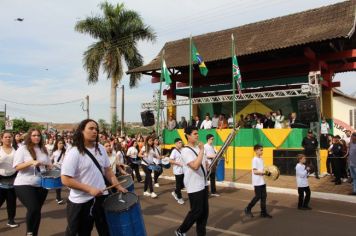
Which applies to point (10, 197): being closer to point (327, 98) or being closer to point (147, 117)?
point (147, 117)

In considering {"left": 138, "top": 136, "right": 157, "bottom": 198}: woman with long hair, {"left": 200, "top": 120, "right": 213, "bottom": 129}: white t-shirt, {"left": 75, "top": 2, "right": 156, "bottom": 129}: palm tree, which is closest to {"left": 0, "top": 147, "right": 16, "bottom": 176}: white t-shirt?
{"left": 138, "top": 136, "right": 157, "bottom": 198}: woman with long hair

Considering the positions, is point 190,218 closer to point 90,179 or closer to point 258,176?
point 90,179

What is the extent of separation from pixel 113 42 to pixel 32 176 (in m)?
26.3

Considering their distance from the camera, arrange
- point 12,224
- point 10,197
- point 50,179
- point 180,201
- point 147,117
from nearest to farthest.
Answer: point 50,179
point 10,197
point 12,224
point 180,201
point 147,117

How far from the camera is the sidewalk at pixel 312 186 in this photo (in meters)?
11.5

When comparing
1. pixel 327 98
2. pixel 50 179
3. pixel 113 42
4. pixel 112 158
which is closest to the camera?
pixel 50 179

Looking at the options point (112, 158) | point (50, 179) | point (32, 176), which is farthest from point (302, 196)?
point (32, 176)

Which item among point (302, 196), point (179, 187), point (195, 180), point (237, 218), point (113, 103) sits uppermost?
point (113, 103)

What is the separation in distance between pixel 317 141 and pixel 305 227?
7.76 metres

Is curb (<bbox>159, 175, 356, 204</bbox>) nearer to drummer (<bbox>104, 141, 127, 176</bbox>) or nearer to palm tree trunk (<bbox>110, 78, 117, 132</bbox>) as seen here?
drummer (<bbox>104, 141, 127, 176</bbox>)

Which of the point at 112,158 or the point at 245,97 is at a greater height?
the point at 245,97

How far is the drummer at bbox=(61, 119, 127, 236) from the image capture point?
169 inches

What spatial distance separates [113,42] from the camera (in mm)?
31500

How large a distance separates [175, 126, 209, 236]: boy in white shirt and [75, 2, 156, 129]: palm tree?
83.5ft
